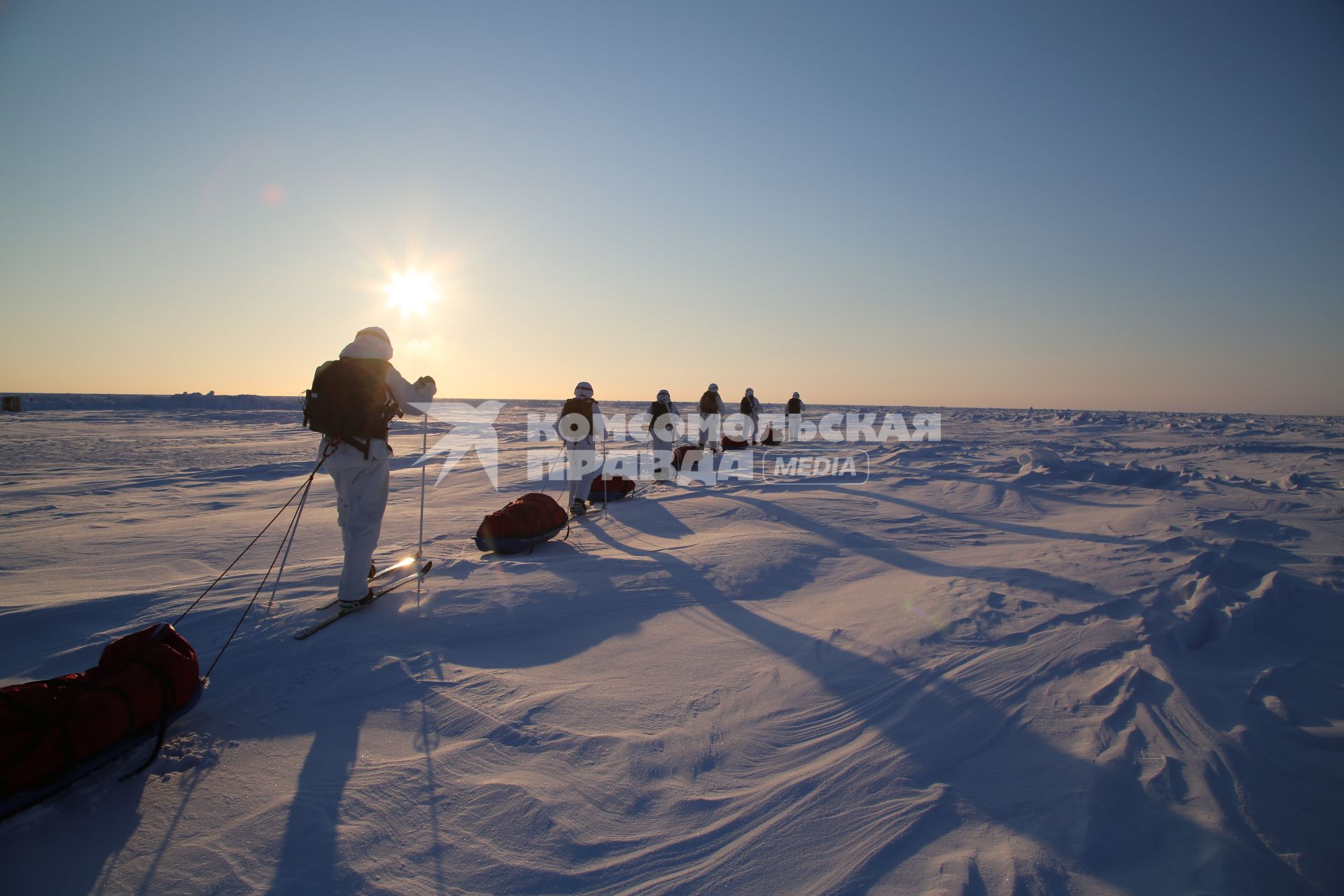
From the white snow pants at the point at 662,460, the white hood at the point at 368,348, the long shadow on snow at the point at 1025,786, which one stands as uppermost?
the white hood at the point at 368,348

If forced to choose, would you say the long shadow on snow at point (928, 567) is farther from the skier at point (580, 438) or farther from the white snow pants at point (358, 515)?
the white snow pants at point (358, 515)

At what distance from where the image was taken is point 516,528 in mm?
6176

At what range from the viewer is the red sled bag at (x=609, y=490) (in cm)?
935

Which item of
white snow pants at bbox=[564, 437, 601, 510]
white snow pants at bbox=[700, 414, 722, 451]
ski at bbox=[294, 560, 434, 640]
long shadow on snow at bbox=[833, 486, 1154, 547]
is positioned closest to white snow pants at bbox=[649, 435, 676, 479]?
white snow pants at bbox=[564, 437, 601, 510]

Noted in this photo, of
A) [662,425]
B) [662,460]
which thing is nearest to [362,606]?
[662,460]

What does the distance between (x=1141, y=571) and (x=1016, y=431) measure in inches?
1161

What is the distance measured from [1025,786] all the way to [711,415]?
611 inches

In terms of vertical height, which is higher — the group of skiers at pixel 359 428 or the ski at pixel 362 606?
the group of skiers at pixel 359 428

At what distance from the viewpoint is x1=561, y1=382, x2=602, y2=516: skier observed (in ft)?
28.2

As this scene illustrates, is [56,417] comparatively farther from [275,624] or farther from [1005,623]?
[1005,623]

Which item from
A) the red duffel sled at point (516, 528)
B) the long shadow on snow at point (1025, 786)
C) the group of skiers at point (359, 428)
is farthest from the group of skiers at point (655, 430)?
the long shadow on snow at point (1025, 786)

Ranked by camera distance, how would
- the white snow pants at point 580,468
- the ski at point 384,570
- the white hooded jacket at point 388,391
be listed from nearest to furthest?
the white hooded jacket at point 388,391, the ski at point 384,570, the white snow pants at point 580,468

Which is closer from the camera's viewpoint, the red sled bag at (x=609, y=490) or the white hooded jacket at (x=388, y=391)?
the white hooded jacket at (x=388, y=391)

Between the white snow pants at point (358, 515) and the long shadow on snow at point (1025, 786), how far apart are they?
3517mm
